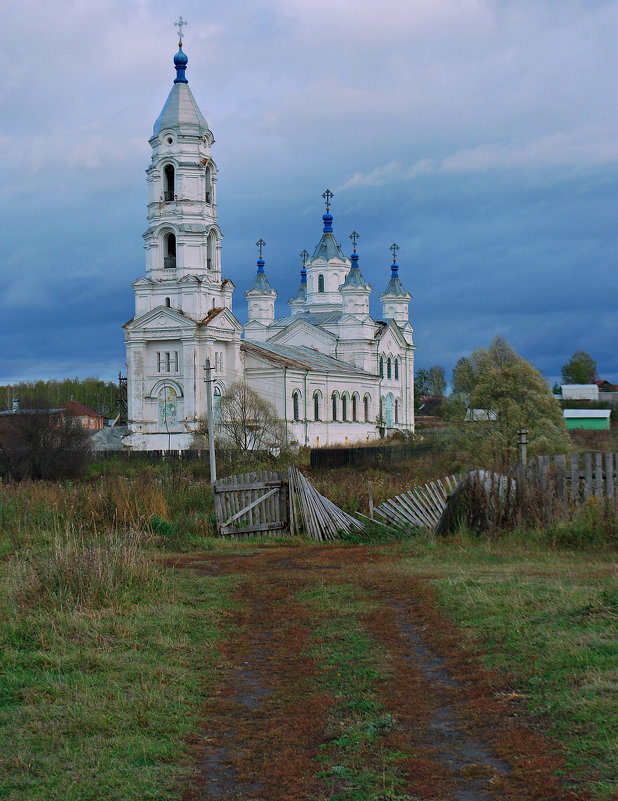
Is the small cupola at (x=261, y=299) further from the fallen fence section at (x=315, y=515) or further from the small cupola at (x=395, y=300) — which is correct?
the fallen fence section at (x=315, y=515)

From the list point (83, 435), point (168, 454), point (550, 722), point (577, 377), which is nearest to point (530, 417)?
point (168, 454)

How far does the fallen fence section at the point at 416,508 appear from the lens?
18.9 meters

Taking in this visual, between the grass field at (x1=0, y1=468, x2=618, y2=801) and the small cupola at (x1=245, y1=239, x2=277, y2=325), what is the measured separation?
193 feet

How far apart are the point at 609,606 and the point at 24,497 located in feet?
47.6

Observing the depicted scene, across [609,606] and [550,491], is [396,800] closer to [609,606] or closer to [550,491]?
[609,606]

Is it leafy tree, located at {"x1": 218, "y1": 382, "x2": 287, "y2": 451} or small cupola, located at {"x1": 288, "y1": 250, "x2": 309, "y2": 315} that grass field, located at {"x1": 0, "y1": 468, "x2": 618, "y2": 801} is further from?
small cupola, located at {"x1": 288, "y1": 250, "x2": 309, "y2": 315}

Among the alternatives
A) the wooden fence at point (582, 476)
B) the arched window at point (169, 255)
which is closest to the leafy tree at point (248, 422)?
the arched window at point (169, 255)

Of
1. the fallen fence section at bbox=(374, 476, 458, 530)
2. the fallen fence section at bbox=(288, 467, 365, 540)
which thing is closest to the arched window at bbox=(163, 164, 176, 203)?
the fallen fence section at bbox=(288, 467, 365, 540)

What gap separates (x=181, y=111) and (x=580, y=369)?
275 ft

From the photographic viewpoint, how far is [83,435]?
131 feet

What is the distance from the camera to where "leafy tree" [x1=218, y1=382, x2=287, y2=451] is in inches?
1726

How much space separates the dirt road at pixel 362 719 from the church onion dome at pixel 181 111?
142ft

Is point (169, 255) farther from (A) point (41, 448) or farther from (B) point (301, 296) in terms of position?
(B) point (301, 296)

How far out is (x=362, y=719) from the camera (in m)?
6.09
